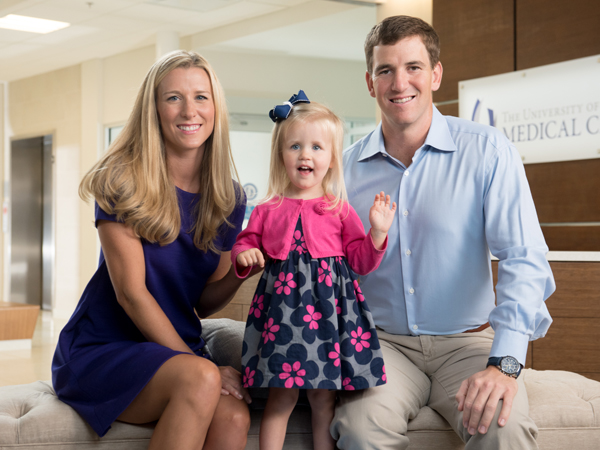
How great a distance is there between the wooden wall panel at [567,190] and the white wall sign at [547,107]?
0.06m

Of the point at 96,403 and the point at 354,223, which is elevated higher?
the point at 354,223

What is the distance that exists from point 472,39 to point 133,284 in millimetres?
3687

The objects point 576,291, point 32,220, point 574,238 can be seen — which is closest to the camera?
point 576,291

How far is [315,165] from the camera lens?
1929 millimetres

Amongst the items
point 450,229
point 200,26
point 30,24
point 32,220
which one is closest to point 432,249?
point 450,229

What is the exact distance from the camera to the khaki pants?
1.68m

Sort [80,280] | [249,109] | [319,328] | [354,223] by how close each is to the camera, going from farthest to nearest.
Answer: [80,280], [249,109], [354,223], [319,328]

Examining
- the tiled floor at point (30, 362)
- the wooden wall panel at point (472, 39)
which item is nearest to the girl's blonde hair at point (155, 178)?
the wooden wall panel at point (472, 39)

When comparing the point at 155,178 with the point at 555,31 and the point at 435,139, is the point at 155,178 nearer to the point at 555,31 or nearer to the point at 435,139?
the point at 435,139

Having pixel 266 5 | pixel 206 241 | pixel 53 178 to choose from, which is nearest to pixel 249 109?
pixel 266 5

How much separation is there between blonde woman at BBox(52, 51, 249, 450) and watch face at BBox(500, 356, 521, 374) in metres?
0.71

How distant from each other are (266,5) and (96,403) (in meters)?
5.82

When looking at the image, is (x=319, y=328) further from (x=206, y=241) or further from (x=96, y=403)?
(x=96, y=403)

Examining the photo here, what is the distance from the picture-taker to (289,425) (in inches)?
77.2
